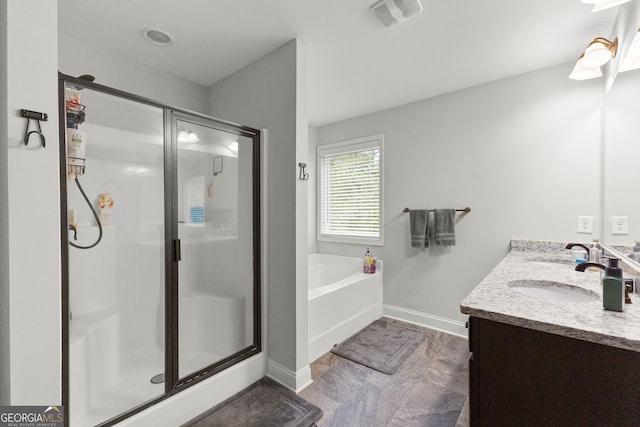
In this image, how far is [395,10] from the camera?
1597 millimetres

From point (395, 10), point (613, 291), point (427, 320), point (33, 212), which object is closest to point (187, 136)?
point (33, 212)

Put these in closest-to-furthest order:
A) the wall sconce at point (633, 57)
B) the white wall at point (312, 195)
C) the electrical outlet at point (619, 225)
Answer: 1. the wall sconce at point (633, 57)
2. the electrical outlet at point (619, 225)
3. the white wall at point (312, 195)

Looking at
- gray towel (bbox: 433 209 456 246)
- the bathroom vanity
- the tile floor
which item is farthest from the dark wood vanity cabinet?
gray towel (bbox: 433 209 456 246)

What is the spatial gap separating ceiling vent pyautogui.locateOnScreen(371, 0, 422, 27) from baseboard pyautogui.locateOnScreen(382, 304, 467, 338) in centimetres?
264

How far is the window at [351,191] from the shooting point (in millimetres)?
3297

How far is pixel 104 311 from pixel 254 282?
3.27 ft

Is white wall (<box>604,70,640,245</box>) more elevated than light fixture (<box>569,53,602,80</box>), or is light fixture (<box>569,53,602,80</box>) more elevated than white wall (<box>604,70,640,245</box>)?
light fixture (<box>569,53,602,80</box>)

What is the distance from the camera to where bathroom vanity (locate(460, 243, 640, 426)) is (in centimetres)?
78

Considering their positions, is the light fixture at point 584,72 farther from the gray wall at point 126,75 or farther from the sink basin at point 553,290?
the gray wall at point 126,75

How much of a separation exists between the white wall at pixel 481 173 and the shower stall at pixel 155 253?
1.73 meters

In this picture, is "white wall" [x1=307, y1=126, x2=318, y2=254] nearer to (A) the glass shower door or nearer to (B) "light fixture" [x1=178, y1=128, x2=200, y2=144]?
(A) the glass shower door

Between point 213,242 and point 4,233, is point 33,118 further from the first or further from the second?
point 213,242

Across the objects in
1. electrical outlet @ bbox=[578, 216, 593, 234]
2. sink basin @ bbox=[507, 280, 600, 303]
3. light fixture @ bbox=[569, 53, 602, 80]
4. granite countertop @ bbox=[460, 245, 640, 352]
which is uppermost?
light fixture @ bbox=[569, 53, 602, 80]

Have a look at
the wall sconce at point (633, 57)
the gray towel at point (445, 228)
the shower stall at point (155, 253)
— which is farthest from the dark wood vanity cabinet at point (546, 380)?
the gray towel at point (445, 228)
